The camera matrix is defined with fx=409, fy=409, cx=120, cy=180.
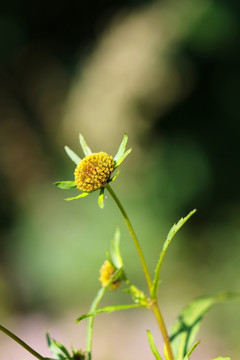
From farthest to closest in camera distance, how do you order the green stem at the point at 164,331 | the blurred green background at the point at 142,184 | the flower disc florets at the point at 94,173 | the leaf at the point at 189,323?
the blurred green background at the point at 142,184 → the leaf at the point at 189,323 → the flower disc florets at the point at 94,173 → the green stem at the point at 164,331

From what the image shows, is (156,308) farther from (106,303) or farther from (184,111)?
(184,111)

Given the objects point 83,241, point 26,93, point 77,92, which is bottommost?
point 83,241

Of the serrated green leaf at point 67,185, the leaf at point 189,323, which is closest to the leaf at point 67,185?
the serrated green leaf at point 67,185

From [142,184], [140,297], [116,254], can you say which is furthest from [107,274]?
[142,184]

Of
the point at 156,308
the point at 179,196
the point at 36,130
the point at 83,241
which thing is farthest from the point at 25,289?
the point at 156,308

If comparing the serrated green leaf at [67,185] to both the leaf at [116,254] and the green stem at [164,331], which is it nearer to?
the leaf at [116,254]

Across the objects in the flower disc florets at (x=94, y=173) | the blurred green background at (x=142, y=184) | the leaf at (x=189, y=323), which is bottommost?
the leaf at (x=189, y=323)

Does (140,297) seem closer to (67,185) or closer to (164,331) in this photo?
(164,331)
